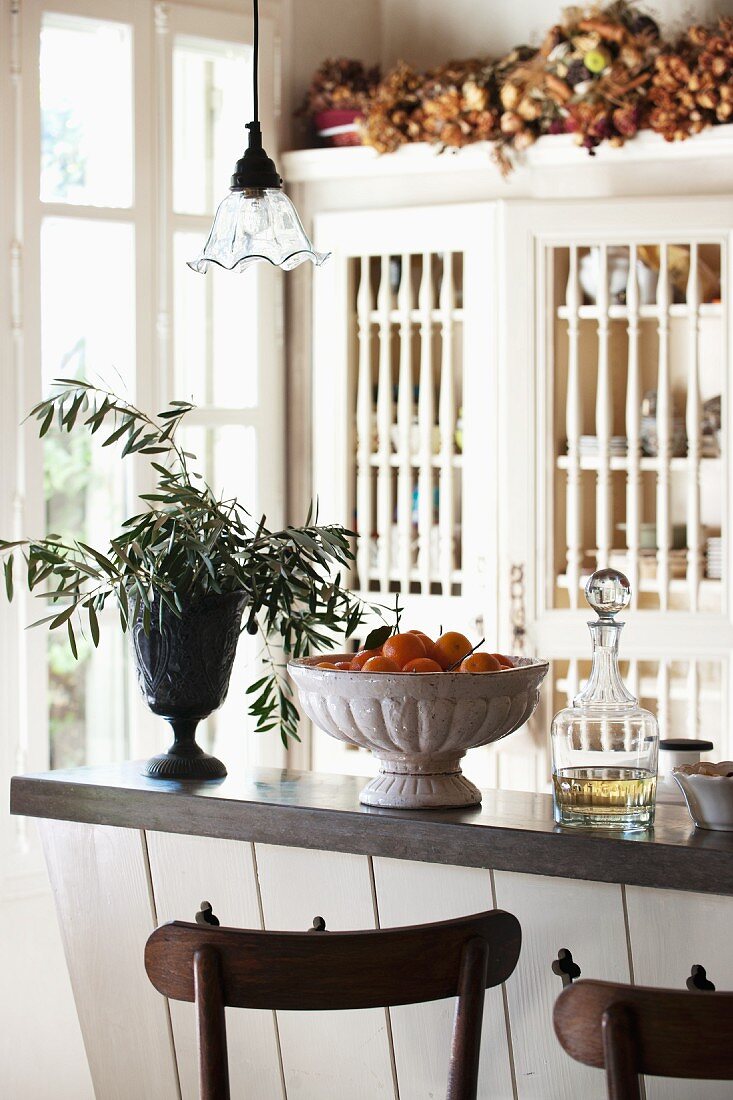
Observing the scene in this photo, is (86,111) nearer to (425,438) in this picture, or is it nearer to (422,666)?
(425,438)

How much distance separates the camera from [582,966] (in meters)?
1.59

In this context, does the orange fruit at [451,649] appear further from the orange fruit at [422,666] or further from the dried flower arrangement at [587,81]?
the dried flower arrangement at [587,81]

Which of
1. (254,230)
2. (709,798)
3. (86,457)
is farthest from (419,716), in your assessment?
(86,457)

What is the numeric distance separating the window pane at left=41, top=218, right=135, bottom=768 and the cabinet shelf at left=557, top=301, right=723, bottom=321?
1.18 metres

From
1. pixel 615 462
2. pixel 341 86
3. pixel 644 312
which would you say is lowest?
pixel 615 462

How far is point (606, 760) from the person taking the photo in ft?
5.18

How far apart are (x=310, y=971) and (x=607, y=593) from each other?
59 centimetres

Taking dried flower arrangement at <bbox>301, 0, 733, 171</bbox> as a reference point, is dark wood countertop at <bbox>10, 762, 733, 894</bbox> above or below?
below

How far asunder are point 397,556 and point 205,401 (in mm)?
687

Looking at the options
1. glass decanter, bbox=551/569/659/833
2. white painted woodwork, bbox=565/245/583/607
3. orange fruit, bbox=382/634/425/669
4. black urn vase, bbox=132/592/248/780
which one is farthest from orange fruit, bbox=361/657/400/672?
white painted woodwork, bbox=565/245/583/607

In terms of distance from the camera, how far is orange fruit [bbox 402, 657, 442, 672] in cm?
168

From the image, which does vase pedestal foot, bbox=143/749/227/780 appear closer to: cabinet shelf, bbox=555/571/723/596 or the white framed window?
the white framed window

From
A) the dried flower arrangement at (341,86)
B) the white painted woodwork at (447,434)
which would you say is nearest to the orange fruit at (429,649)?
the white painted woodwork at (447,434)

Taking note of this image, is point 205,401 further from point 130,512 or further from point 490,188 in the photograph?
point 490,188
